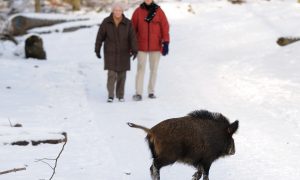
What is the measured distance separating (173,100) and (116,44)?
Answer: 164 cm

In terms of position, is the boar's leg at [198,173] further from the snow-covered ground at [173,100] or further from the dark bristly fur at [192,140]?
the snow-covered ground at [173,100]

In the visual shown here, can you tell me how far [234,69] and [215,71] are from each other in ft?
1.67

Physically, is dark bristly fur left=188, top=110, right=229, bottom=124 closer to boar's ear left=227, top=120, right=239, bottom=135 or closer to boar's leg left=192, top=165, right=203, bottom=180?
boar's ear left=227, top=120, right=239, bottom=135

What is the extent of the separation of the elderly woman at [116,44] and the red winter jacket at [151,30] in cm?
36

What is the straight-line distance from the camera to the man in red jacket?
11.3 meters

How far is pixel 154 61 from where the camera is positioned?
456 inches

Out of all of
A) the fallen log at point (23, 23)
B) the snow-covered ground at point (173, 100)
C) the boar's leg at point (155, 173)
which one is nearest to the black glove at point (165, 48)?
the snow-covered ground at point (173, 100)

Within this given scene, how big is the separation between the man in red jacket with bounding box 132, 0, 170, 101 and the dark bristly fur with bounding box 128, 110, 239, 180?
5.65m

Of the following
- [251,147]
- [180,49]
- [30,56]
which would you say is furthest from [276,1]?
[251,147]

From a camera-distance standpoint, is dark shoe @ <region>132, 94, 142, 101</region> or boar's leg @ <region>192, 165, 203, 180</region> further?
dark shoe @ <region>132, 94, 142, 101</region>

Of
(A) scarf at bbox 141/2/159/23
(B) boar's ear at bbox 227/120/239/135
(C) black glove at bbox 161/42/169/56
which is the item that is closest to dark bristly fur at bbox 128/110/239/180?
(B) boar's ear at bbox 227/120/239/135

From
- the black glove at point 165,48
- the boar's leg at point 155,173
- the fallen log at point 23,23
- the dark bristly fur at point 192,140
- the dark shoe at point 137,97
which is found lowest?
the fallen log at point 23,23

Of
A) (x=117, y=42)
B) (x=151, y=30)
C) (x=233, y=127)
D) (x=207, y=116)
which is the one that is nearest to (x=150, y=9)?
(x=151, y=30)

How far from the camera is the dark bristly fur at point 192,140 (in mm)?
5355
